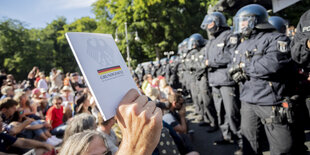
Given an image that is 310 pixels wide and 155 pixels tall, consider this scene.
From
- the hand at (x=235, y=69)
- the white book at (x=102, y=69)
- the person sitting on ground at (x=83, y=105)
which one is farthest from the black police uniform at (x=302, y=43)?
the person sitting on ground at (x=83, y=105)

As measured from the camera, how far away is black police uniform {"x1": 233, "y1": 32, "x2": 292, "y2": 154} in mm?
2568

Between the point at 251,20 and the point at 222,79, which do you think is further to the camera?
the point at 222,79

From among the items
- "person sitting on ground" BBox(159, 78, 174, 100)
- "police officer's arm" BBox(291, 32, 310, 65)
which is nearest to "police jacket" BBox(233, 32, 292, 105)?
"police officer's arm" BBox(291, 32, 310, 65)

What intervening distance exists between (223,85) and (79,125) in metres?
2.77

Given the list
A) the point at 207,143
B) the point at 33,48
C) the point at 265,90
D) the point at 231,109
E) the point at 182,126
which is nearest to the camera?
the point at 265,90

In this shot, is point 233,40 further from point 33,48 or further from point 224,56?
point 33,48

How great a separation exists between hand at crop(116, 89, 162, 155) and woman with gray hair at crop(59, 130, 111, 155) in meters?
0.67

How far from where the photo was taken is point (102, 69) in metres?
0.99

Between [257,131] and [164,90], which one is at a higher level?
[164,90]

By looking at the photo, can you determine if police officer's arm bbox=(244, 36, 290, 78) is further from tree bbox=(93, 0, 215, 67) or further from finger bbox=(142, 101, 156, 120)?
tree bbox=(93, 0, 215, 67)

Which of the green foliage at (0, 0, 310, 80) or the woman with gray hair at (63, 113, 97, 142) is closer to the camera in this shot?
the woman with gray hair at (63, 113, 97, 142)

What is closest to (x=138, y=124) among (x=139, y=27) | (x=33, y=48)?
(x=139, y=27)

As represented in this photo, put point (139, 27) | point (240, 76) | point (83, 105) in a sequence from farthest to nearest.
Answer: point (139, 27) < point (83, 105) < point (240, 76)

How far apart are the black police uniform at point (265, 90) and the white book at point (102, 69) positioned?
2.17 metres
